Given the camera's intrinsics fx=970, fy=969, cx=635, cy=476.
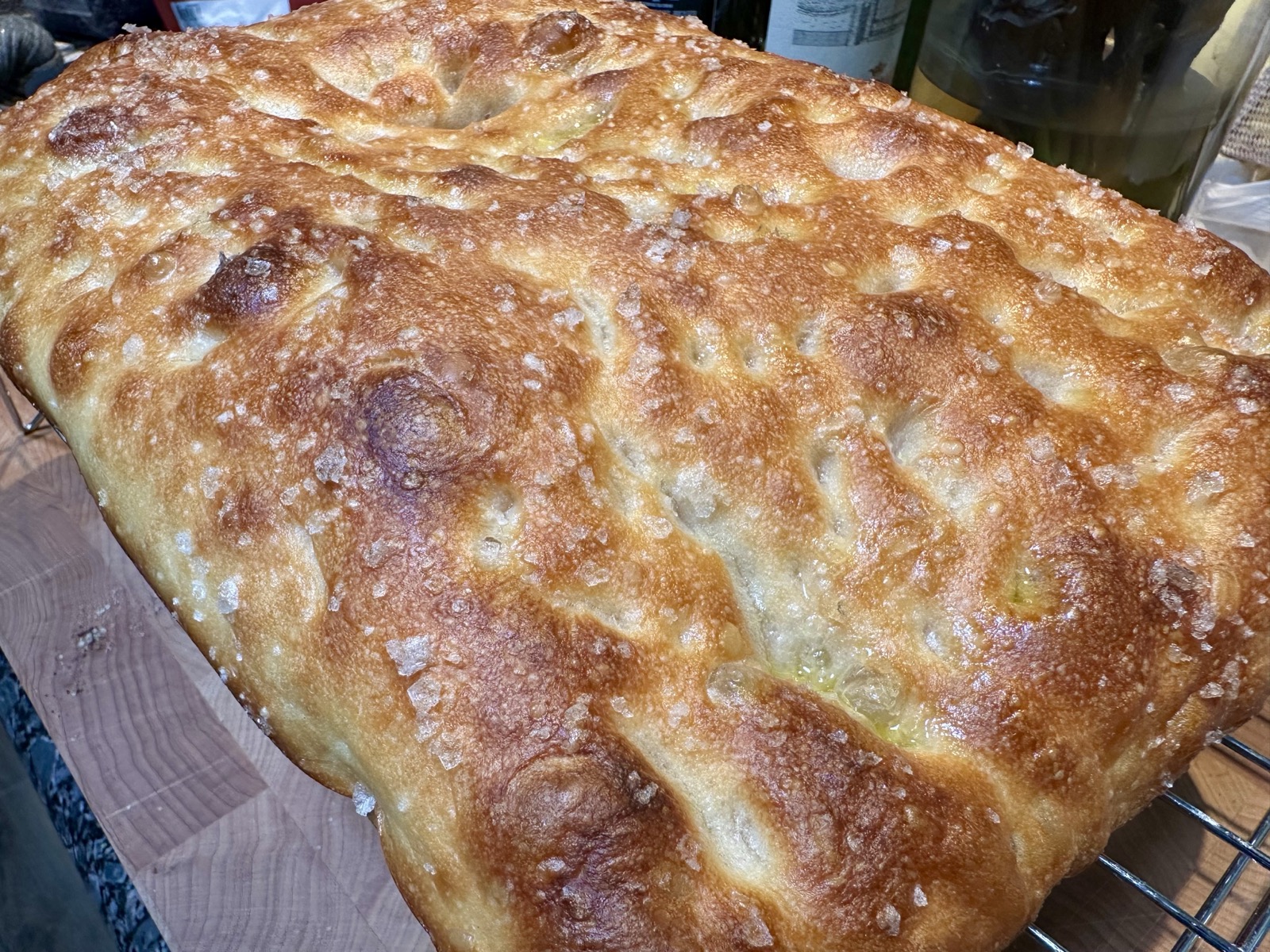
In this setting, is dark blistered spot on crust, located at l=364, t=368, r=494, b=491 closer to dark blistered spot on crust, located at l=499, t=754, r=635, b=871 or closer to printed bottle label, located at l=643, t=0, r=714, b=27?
dark blistered spot on crust, located at l=499, t=754, r=635, b=871

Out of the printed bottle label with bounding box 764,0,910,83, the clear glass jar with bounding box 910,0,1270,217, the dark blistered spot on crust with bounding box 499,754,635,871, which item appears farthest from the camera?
the printed bottle label with bounding box 764,0,910,83

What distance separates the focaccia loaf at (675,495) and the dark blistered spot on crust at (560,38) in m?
0.21

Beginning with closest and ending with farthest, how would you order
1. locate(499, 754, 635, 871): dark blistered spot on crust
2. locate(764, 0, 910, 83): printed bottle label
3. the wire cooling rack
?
locate(499, 754, 635, 871): dark blistered spot on crust
the wire cooling rack
locate(764, 0, 910, 83): printed bottle label

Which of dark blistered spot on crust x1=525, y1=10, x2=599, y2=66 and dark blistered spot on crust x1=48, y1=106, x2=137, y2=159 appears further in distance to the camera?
dark blistered spot on crust x1=525, y1=10, x2=599, y2=66

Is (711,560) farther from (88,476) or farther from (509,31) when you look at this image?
(509,31)

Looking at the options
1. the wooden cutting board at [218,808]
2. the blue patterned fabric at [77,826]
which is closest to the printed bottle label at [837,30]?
the wooden cutting board at [218,808]

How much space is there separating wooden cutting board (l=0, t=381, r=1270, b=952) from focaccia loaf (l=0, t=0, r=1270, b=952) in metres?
0.25

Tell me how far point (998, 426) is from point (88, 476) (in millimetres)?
854

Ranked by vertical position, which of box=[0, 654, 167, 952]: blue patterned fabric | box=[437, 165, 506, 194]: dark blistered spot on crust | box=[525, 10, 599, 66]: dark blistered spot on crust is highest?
box=[525, 10, 599, 66]: dark blistered spot on crust

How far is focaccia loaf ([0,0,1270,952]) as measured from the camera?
0.70 metres

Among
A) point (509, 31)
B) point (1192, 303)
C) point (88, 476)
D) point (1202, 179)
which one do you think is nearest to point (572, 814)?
point (88, 476)

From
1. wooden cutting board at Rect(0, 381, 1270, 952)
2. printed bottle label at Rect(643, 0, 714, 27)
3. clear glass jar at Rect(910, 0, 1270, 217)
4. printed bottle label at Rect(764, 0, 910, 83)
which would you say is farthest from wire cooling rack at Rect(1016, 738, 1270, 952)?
printed bottle label at Rect(643, 0, 714, 27)

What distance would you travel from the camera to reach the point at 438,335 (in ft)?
2.67

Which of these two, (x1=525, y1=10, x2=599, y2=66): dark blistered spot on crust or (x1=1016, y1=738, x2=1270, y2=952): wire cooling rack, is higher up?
(x1=525, y1=10, x2=599, y2=66): dark blistered spot on crust
